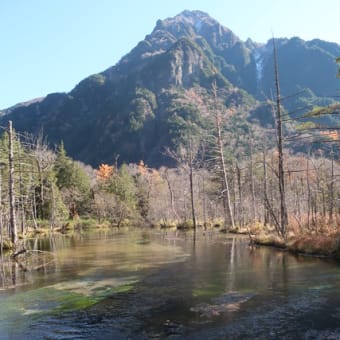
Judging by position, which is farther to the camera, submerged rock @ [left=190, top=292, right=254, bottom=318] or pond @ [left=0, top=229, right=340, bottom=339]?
submerged rock @ [left=190, top=292, right=254, bottom=318]

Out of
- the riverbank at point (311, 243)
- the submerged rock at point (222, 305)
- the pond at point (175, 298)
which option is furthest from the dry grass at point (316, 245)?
the submerged rock at point (222, 305)

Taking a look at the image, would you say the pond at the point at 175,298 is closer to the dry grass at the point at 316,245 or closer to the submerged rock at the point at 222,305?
the submerged rock at the point at 222,305

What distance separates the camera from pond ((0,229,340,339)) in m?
10.7

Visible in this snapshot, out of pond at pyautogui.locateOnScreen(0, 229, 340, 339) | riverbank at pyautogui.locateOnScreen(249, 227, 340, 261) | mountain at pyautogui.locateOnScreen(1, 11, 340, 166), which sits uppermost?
mountain at pyautogui.locateOnScreen(1, 11, 340, 166)

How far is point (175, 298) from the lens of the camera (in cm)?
1401

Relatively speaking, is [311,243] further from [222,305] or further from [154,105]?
[154,105]

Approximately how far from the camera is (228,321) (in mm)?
11125

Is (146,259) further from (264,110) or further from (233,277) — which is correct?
(264,110)

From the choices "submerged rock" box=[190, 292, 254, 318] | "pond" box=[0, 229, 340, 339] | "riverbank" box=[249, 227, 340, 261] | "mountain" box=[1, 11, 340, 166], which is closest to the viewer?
"pond" box=[0, 229, 340, 339]

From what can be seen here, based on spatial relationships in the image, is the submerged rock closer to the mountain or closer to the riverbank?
the riverbank

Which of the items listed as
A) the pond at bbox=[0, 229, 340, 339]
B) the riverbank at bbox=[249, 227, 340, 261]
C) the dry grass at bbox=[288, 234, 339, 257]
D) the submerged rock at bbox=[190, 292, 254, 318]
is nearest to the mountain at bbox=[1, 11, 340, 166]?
the riverbank at bbox=[249, 227, 340, 261]

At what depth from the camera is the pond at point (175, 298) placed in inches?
421

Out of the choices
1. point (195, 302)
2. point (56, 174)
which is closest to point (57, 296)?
point (195, 302)

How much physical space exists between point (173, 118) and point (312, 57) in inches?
3733
